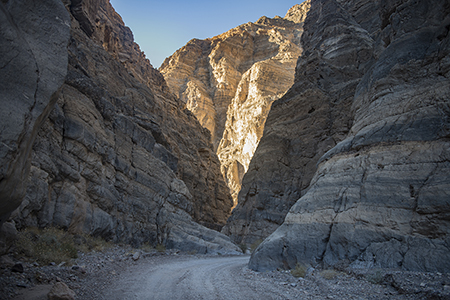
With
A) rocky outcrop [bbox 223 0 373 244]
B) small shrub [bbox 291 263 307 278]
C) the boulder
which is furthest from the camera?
rocky outcrop [bbox 223 0 373 244]

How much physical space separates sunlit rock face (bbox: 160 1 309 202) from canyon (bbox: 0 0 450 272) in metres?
32.7

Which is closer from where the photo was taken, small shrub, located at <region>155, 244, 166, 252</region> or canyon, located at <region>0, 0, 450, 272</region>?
canyon, located at <region>0, 0, 450, 272</region>

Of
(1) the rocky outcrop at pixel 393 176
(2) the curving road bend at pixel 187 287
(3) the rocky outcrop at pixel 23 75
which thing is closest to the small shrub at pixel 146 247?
(2) the curving road bend at pixel 187 287

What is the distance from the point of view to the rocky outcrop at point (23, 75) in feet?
13.5

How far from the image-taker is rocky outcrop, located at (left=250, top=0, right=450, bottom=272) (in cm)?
824

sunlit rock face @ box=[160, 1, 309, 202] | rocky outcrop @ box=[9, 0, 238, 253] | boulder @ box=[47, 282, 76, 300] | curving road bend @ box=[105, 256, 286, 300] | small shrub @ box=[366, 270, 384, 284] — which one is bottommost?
curving road bend @ box=[105, 256, 286, 300]

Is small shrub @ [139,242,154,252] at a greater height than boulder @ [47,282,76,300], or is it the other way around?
boulder @ [47,282,76,300]

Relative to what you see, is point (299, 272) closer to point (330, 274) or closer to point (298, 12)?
point (330, 274)

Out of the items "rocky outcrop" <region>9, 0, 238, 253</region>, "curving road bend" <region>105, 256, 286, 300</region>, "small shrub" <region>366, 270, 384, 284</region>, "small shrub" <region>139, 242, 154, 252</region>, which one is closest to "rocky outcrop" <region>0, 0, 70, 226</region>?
"curving road bend" <region>105, 256, 286, 300</region>

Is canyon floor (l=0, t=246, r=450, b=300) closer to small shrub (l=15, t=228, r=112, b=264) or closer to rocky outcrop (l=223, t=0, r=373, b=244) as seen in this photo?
small shrub (l=15, t=228, r=112, b=264)

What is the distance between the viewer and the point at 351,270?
8.48m

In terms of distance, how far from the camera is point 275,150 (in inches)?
1101

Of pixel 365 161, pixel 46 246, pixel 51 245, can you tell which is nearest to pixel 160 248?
pixel 51 245

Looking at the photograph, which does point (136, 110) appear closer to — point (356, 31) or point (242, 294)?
point (242, 294)
